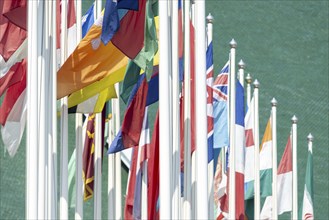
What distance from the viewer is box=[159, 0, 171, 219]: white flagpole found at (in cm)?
2278

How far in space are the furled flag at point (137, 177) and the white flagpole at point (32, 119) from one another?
4.36 meters

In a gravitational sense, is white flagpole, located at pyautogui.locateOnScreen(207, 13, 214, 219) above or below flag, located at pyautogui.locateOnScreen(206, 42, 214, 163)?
below

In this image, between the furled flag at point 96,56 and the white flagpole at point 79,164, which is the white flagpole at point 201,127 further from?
the white flagpole at point 79,164

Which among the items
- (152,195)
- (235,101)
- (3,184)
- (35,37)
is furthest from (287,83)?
(35,37)

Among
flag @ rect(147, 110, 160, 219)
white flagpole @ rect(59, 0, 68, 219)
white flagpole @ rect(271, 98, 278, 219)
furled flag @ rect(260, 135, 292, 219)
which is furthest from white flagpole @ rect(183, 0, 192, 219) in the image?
furled flag @ rect(260, 135, 292, 219)

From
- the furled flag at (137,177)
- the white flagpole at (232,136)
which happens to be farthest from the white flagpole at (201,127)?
the white flagpole at (232,136)

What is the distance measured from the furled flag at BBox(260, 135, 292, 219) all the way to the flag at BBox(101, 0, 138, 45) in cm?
933

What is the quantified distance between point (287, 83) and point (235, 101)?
545 inches

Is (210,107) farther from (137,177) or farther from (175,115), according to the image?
(175,115)

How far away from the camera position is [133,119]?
83.2 ft

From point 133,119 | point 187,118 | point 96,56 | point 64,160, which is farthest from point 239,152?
point 64,160

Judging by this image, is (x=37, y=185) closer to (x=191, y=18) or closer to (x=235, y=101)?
(x=191, y=18)

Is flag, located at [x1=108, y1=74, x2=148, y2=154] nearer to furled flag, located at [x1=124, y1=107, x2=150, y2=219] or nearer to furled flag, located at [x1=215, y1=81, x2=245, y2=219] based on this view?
furled flag, located at [x1=124, y1=107, x2=150, y2=219]

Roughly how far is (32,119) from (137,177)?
17.8 feet
